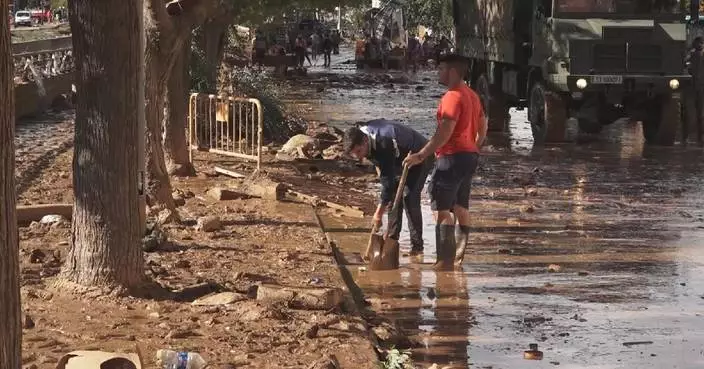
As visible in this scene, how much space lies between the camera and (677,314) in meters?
8.71

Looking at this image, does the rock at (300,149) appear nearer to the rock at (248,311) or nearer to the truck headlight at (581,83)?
the truck headlight at (581,83)

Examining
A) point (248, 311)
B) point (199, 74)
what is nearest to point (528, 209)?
point (248, 311)

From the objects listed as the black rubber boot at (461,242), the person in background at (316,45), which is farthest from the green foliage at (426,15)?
the black rubber boot at (461,242)

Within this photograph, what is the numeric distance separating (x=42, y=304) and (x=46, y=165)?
9.47 m

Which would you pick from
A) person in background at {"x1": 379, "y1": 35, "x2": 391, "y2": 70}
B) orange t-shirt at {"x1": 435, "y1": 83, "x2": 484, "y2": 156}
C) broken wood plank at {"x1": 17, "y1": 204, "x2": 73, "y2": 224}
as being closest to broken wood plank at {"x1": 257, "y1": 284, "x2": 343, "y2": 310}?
orange t-shirt at {"x1": 435, "y1": 83, "x2": 484, "y2": 156}

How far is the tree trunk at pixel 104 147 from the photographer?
787 cm

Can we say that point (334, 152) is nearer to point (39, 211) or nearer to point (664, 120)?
point (664, 120)

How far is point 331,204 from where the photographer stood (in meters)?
13.6

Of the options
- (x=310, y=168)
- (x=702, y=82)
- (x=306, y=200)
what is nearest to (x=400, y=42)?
(x=702, y=82)

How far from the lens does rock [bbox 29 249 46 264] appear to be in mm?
9109

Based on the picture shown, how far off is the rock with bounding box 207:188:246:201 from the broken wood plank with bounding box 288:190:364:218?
672 mm

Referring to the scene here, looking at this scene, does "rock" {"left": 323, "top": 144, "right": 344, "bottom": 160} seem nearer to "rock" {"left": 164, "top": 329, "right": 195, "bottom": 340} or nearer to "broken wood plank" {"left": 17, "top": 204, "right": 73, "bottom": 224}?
→ "broken wood plank" {"left": 17, "top": 204, "right": 73, "bottom": 224}

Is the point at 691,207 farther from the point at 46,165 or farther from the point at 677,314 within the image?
the point at 46,165

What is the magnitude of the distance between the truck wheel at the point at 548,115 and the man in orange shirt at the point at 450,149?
10519 millimetres
